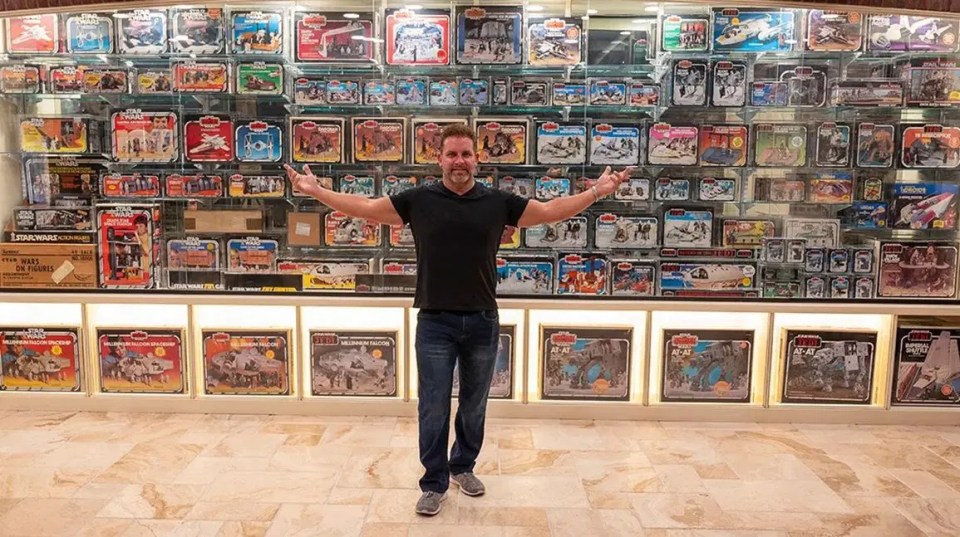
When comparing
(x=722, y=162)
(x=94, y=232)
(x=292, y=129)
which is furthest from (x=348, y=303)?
(x=722, y=162)

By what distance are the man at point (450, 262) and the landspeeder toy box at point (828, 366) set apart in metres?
1.99

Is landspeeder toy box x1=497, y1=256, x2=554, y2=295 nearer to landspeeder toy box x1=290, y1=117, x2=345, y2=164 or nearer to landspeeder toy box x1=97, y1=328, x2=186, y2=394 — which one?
landspeeder toy box x1=290, y1=117, x2=345, y2=164

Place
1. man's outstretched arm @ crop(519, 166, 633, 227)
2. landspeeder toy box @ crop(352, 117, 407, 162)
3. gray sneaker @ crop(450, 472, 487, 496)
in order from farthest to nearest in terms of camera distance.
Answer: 1. landspeeder toy box @ crop(352, 117, 407, 162)
2. gray sneaker @ crop(450, 472, 487, 496)
3. man's outstretched arm @ crop(519, 166, 633, 227)

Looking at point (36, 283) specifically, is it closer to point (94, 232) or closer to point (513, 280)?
point (94, 232)

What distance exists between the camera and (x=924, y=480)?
10.9ft

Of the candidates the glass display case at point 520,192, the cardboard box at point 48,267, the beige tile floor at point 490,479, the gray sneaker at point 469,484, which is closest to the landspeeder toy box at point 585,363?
the glass display case at point 520,192

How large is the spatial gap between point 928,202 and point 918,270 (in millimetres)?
427

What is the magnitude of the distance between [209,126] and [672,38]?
115 inches

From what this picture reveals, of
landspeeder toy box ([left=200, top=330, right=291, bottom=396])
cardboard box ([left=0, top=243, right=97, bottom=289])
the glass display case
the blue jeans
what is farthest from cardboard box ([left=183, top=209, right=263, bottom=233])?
the blue jeans

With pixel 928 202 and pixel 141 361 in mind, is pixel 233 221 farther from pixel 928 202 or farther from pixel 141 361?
pixel 928 202

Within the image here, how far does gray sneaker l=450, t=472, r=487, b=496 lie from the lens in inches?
121

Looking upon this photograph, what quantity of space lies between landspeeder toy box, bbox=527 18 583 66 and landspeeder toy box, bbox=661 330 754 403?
5.95 ft

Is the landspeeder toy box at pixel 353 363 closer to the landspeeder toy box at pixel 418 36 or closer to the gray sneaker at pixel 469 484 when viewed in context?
the gray sneaker at pixel 469 484

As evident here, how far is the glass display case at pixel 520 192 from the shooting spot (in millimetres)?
4066
